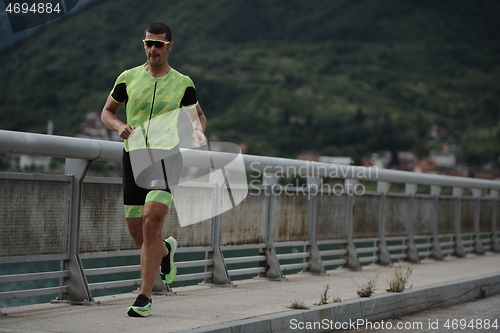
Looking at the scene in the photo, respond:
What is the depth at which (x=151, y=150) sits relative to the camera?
5801 millimetres

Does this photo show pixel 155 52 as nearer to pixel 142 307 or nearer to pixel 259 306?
pixel 142 307

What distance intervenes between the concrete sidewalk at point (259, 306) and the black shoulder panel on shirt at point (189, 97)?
1581 mm

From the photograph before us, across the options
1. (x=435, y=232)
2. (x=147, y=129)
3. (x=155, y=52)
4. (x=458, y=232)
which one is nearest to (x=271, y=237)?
(x=147, y=129)

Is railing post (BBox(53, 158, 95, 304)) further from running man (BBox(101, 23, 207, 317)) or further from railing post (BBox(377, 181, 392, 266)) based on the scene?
railing post (BBox(377, 181, 392, 266))

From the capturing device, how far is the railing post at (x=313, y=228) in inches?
408

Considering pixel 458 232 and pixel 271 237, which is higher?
pixel 271 237

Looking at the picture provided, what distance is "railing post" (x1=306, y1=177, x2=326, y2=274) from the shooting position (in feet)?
34.0

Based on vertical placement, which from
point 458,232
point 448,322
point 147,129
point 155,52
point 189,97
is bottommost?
point 448,322

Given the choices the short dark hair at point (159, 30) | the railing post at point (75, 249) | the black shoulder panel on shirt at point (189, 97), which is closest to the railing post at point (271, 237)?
the railing post at point (75, 249)

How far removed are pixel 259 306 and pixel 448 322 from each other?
6.28ft

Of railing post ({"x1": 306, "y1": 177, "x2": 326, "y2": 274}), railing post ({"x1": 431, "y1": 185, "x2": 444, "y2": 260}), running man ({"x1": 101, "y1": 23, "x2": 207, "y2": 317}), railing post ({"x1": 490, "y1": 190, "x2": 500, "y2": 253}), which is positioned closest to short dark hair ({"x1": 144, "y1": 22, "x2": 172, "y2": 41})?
running man ({"x1": 101, "y1": 23, "x2": 207, "y2": 317})

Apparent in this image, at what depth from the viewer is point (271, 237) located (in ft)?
31.3

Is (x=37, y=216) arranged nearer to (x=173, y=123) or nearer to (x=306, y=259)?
(x=173, y=123)

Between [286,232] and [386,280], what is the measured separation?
1326 mm
